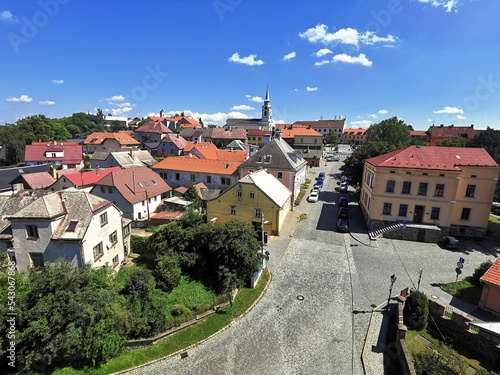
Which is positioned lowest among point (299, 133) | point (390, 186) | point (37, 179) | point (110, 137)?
point (37, 179)

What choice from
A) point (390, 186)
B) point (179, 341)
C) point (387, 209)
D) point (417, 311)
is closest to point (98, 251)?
point (179, 341)

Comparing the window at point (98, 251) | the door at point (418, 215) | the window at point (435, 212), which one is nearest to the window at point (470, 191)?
the window at point (435, 212)

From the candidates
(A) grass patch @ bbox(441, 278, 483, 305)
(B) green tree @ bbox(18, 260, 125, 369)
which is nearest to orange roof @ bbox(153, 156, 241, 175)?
(B) green tree @ bbox(18, 260, 125, 369)

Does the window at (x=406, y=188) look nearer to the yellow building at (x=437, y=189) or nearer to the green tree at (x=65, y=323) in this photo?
the yellow building at (x=437, y=189)

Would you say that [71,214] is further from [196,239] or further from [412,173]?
[412,173]

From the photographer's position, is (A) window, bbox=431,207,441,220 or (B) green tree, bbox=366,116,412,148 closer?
(A) window, bbox=431,207,441,220

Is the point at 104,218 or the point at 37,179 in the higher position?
the point at 104,218

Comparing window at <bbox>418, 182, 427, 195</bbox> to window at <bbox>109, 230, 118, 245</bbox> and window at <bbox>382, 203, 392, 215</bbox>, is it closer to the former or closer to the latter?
window at <bbox>382, 203, 392, 215</bbox>

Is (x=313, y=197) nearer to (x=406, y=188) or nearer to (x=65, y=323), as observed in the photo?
(x=406, y=188)
